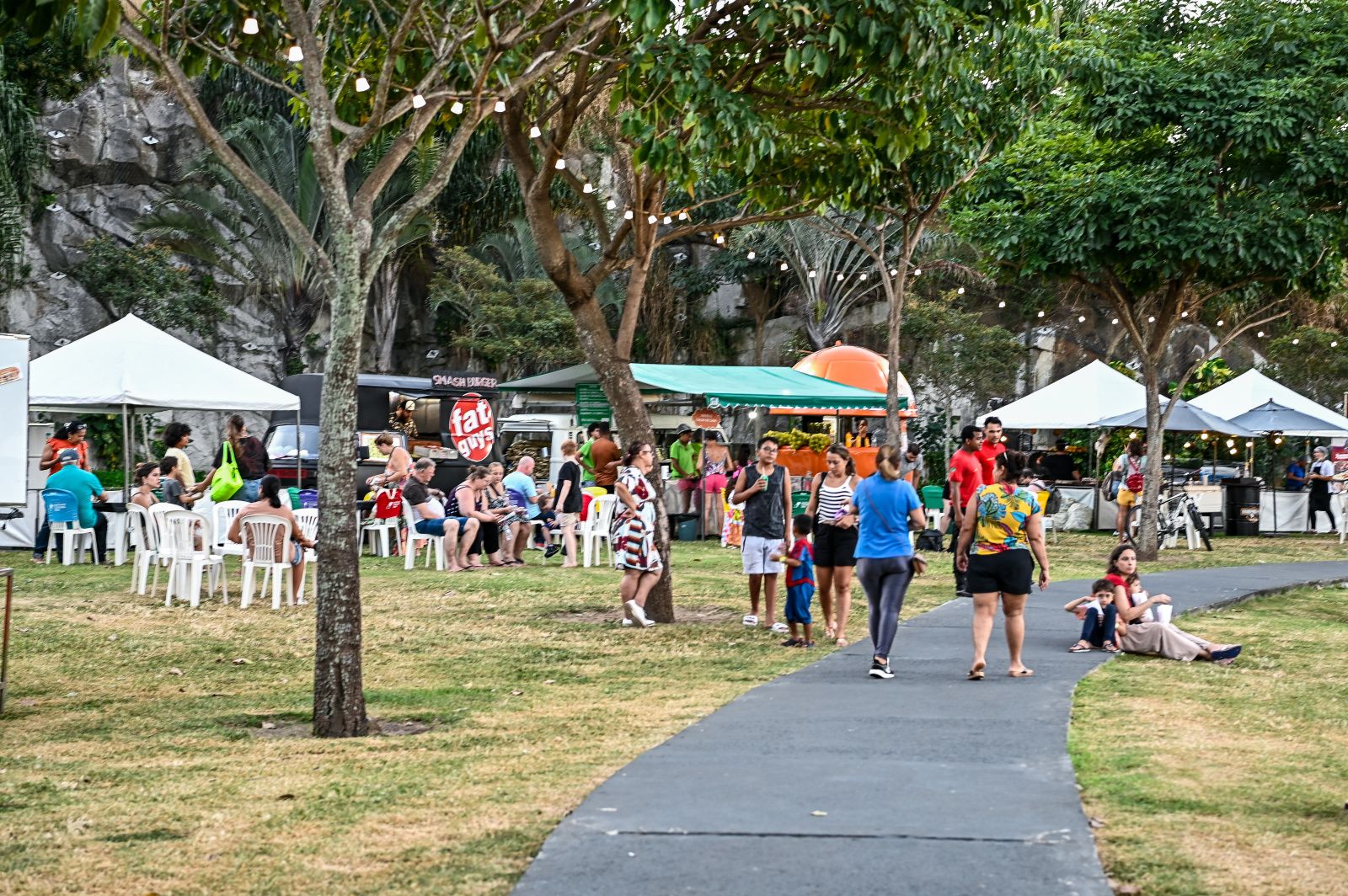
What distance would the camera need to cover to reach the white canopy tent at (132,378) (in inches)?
698

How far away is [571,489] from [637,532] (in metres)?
5.83

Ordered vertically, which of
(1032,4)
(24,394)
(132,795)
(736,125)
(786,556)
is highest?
(1032,4)

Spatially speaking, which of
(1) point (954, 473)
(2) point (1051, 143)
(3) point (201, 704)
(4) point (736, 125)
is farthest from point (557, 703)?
(2) point (1051, 143)

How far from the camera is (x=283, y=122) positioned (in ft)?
119

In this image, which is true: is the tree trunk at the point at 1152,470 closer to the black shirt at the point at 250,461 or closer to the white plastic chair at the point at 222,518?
the black shirt at the point at 250,461

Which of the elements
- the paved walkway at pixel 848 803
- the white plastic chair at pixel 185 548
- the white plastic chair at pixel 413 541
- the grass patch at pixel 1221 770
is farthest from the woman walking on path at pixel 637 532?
the white plastic chair at pixel 413 541

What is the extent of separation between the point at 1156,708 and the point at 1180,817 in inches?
118

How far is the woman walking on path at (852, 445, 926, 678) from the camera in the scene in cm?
983

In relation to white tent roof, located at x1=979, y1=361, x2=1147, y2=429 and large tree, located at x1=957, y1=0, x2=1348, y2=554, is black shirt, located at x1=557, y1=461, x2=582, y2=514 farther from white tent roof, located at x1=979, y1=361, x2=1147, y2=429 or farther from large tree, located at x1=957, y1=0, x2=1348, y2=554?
white tent roof, located at x1=979, y1=361, x2=1147, y2=429

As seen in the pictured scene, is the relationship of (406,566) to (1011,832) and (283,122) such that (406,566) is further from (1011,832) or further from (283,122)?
(283,122)

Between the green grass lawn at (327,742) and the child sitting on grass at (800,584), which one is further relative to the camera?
the child sitting on grass at (800,584)

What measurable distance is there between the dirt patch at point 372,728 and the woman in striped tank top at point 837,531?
388 cm

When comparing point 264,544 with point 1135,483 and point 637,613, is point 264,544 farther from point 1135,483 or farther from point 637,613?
point 1135,483

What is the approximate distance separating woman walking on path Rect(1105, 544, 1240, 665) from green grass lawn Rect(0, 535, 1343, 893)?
107cm
